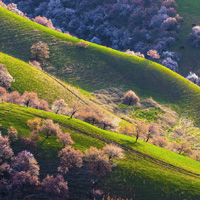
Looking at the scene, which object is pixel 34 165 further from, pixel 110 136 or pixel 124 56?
pixel 124 56

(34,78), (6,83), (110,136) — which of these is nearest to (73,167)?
(110,136)

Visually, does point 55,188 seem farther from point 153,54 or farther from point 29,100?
point 153,54

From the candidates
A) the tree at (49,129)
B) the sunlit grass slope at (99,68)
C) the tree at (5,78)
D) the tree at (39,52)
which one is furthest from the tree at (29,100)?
the tree at (39,52)

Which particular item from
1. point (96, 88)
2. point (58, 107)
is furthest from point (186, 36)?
point (58, 107)

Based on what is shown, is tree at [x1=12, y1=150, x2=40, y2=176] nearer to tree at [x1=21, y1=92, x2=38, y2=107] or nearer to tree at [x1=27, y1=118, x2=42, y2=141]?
tree at [x1=27, y1=118, x2=42, y2=141]

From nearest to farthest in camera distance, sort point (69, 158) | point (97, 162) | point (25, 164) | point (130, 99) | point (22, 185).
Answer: point (22, 185), point (25, 164), point (69, 158), point (97, 162), point (130, 99)

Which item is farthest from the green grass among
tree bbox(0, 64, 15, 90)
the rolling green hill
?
tree bbox(0, 64, 15, 90)
